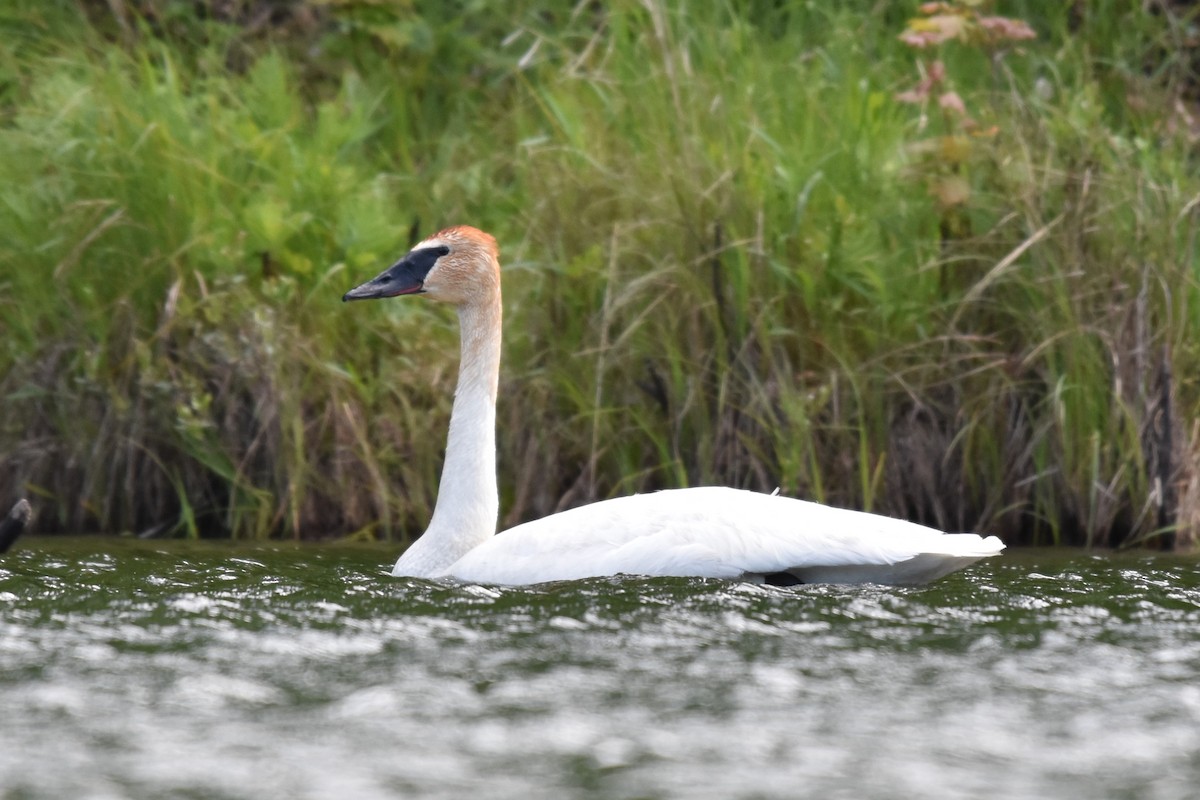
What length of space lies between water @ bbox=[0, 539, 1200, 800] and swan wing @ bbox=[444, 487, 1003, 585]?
93mm

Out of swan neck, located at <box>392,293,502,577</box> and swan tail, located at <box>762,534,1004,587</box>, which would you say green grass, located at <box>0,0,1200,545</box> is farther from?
swan tail, located at <box>762,534,1004,587</box>

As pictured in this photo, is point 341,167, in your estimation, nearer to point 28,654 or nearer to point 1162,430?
point 1162,430

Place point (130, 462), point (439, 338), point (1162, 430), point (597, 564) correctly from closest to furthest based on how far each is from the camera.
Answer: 1. point (597, 564)
2. point (1162, 430)
3. point (130, 462)
4. point (439, 338)

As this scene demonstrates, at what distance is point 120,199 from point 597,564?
3215mm

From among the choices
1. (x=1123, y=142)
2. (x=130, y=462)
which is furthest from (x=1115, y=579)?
(x=130, y=462)

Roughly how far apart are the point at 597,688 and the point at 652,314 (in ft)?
10.8

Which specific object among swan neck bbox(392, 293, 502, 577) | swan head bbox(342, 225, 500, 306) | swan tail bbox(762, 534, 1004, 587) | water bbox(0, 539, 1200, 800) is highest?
swan head bbox(342, 225, 500, 306)

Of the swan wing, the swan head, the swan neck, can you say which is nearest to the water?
the swan wing

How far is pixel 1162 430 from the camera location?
7.57 meters

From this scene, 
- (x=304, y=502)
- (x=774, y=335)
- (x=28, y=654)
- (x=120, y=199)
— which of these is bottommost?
(x=28, y=654)

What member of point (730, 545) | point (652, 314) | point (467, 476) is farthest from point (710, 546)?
point (652, 314)

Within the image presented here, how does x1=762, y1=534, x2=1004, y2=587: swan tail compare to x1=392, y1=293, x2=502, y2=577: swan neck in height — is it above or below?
below

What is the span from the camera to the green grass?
774cm

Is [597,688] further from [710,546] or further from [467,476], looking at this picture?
[467,476]
